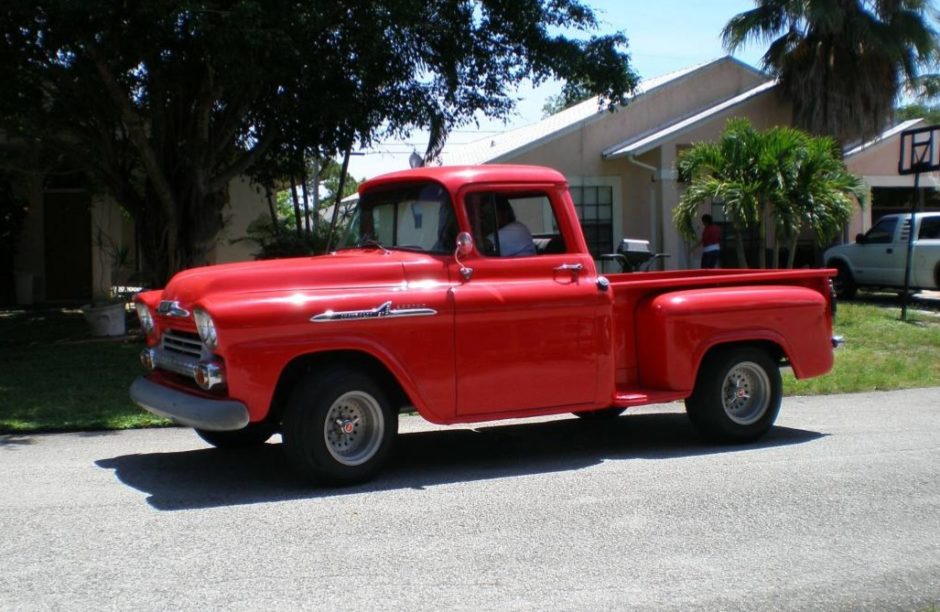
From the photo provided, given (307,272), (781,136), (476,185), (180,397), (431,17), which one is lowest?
(180,397)

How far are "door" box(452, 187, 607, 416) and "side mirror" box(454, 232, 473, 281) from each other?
0.14 ft

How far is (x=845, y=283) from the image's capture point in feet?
66.9

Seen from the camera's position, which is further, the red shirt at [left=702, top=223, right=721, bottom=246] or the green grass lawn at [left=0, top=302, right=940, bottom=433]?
the red shirt at [left=702, top=223, right=721, bottom=246]

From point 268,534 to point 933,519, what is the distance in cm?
385

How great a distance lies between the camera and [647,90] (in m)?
21.2

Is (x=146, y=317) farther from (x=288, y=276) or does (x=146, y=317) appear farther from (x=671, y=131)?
(x=671, y=131)

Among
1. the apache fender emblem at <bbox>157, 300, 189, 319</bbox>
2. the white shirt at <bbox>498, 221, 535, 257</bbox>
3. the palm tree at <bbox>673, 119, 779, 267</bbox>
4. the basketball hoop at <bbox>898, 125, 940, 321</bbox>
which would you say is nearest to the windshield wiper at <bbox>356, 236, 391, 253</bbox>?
the white shirt at <bbox>498, 221, 535, 257</bbox>

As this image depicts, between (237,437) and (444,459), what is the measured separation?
61.0 inches

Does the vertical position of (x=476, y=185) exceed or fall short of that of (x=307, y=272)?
it exceeds it

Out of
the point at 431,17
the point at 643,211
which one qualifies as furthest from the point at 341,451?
the point at 643,211

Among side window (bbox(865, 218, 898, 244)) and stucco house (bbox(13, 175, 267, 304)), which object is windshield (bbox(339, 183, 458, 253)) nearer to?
stucco house (bbox(13, 175, 267, 304))

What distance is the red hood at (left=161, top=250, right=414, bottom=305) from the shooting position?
663cm

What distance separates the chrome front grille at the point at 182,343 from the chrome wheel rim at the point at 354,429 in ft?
3.08

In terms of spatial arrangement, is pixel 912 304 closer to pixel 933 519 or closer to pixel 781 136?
pixel 781 136
